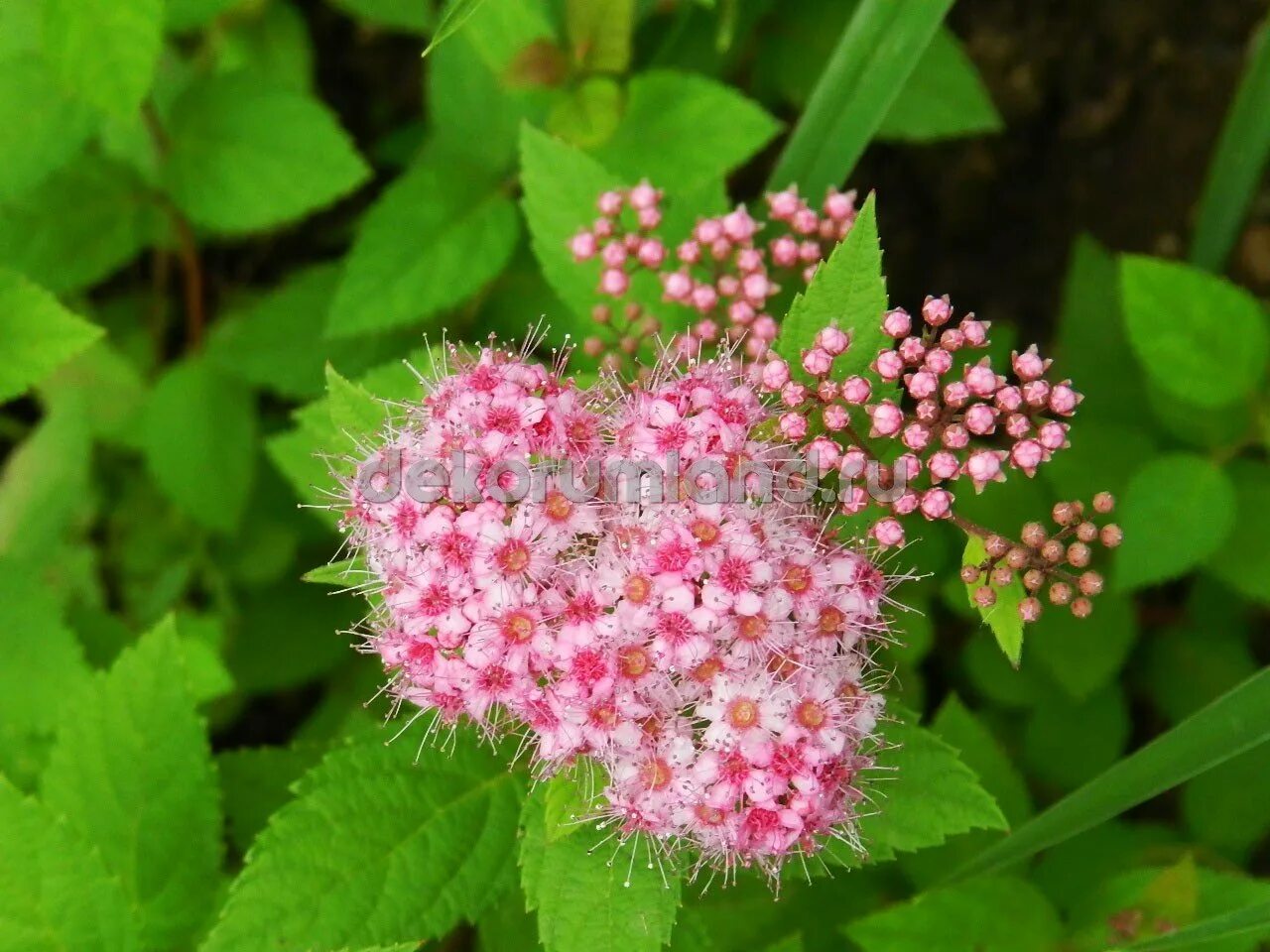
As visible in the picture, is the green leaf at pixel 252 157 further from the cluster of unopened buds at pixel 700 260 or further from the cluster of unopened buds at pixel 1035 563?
the cluster of unopened buds at pixel 1035 563

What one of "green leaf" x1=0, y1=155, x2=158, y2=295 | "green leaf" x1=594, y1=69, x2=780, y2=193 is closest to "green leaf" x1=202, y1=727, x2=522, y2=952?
"green leaf" x1=594, y1=69, x2=780, y2=193

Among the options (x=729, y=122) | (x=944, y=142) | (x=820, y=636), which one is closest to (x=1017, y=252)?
(x=944, y=142)

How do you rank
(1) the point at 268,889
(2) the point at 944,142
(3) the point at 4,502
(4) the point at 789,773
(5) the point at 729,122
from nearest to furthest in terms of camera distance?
(4) the point at 789,773, (1) the point at 268,889, (5) the point at 729,122, (3) the point at 4,502, (2) the point at 944,142

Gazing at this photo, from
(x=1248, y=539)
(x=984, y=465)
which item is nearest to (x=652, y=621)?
(x=984, y=465)

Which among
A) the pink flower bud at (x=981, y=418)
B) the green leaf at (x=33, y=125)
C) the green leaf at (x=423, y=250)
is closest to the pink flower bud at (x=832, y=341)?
the pink flower bud at (x=981, y=418)

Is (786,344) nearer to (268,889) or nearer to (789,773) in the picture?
(789,773)
